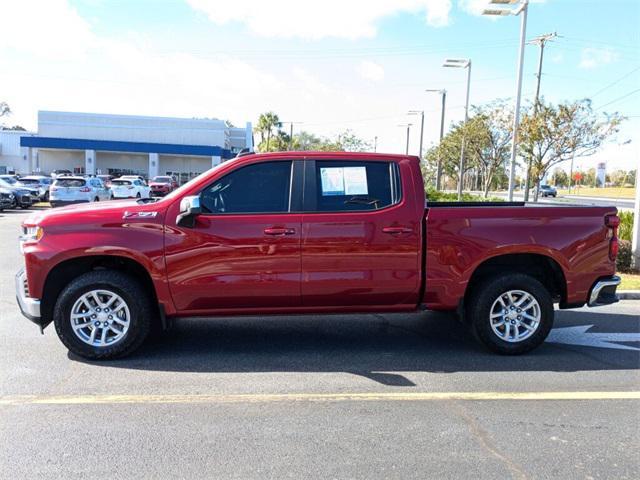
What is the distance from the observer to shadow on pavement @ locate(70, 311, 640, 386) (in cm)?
500

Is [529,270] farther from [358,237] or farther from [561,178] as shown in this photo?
[561,178]

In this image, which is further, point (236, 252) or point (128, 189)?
point (128, 189)

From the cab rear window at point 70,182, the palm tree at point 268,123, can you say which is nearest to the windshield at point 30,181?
the cab rear window at point 70,182

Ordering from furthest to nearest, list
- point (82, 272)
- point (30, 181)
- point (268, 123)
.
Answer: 1. point (268, 123)
2. point (30, 181)
3. point (82, 272)

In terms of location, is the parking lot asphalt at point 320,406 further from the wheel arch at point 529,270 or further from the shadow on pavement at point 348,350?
the wheel arch at point 529,270

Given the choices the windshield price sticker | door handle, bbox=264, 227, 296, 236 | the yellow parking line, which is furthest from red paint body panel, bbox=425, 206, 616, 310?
door handle, bbox=264, 227, 296, 236

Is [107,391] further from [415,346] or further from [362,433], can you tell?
[415,346]

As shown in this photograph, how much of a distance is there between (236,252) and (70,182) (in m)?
21.8

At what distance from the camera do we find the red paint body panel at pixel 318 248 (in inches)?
192

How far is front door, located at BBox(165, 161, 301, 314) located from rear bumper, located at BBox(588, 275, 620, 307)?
9.83 feet

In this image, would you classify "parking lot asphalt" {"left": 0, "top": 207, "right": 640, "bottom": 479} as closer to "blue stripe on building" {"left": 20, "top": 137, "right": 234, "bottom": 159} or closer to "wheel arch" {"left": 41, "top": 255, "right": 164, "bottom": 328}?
"wheel arch" {"left": 41, "top": 255, "right": 164, "bottom": 328}

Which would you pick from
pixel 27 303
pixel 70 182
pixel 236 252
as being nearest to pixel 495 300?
pixel 236 252

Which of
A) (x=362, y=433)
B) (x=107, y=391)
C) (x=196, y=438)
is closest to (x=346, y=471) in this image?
(x=362, y=433)

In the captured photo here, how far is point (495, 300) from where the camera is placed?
5305 mm
